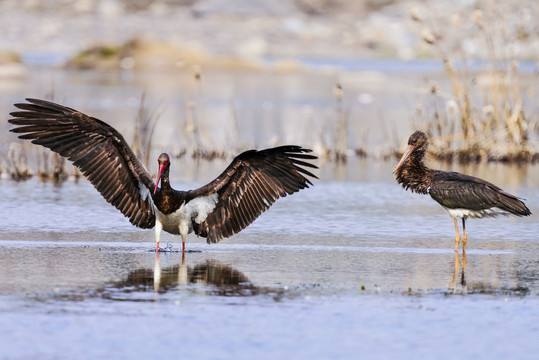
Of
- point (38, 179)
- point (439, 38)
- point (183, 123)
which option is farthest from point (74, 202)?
point (183, 123)

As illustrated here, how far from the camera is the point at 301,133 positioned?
931 inches

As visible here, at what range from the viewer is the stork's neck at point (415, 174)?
1174 cm

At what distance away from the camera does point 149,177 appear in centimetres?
1062

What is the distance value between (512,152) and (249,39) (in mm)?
54822

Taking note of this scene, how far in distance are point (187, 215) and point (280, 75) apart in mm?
39069

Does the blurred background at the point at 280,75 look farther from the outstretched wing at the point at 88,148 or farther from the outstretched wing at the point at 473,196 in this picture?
the outstretched wing at the point at 473,196

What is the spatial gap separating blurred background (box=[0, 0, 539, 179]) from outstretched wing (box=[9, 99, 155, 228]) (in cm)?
451

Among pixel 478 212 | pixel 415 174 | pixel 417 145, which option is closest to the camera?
pixel 478 212

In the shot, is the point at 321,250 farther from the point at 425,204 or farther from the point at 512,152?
the point at 512,152

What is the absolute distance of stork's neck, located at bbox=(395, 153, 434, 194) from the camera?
11742 millimetres

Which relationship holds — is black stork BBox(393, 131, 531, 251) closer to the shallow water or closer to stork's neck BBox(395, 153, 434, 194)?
stork's neck BBox(395, 153, 434, 194)

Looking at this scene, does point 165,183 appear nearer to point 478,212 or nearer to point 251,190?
point 251,190

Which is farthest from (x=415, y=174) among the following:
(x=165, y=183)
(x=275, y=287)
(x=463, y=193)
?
(x=275, y=287)

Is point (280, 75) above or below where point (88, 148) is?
above
